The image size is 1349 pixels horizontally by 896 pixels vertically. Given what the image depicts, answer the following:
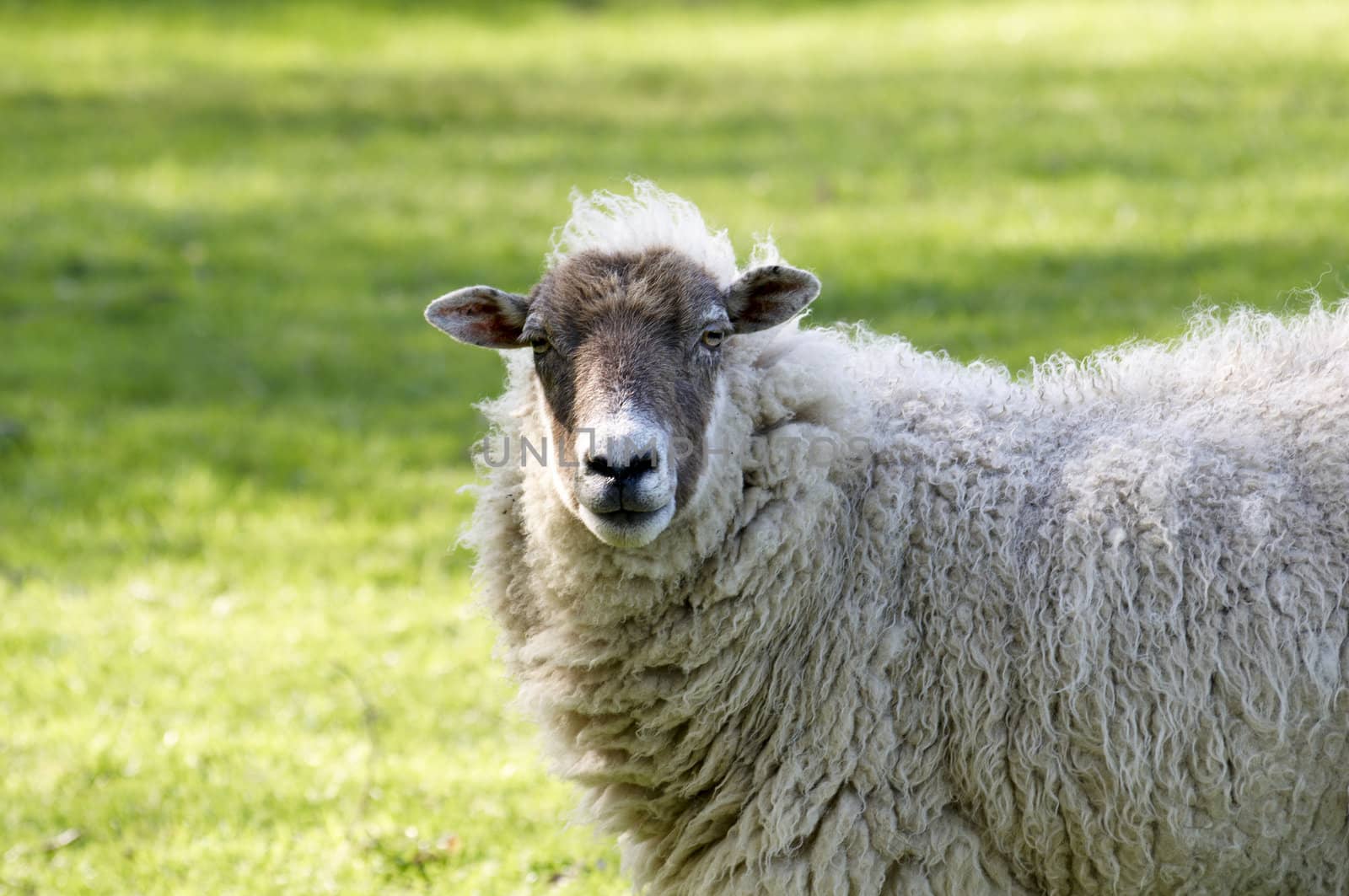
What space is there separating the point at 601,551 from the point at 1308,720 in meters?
1.82

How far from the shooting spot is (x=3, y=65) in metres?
17.3

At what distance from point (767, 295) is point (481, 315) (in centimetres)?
84

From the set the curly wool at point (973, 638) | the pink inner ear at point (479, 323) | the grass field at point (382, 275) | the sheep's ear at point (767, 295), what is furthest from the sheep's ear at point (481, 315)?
the grass field at point (382, 275)

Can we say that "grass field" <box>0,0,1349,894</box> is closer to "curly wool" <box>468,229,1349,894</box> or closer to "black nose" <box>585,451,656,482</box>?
"curly wool" <box>468,229,1349,894</box>

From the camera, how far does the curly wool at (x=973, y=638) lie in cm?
354

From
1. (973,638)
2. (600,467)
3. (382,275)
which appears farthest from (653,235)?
(382,275)

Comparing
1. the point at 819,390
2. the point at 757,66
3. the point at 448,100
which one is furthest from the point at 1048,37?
the point at 819,390

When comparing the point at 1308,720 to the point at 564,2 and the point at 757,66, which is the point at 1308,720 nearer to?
the point at 757,66

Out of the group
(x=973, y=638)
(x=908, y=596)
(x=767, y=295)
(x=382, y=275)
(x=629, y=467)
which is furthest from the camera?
(x=382, y=275)

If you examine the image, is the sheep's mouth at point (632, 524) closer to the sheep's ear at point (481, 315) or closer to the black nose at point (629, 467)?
the black nose at point (629, 467)

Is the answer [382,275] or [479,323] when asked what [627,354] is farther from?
[382,275]

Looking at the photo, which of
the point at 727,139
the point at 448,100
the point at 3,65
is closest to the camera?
the point at 727,139

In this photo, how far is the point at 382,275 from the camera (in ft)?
37.7

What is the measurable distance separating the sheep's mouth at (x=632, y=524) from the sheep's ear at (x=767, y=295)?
664 mm
